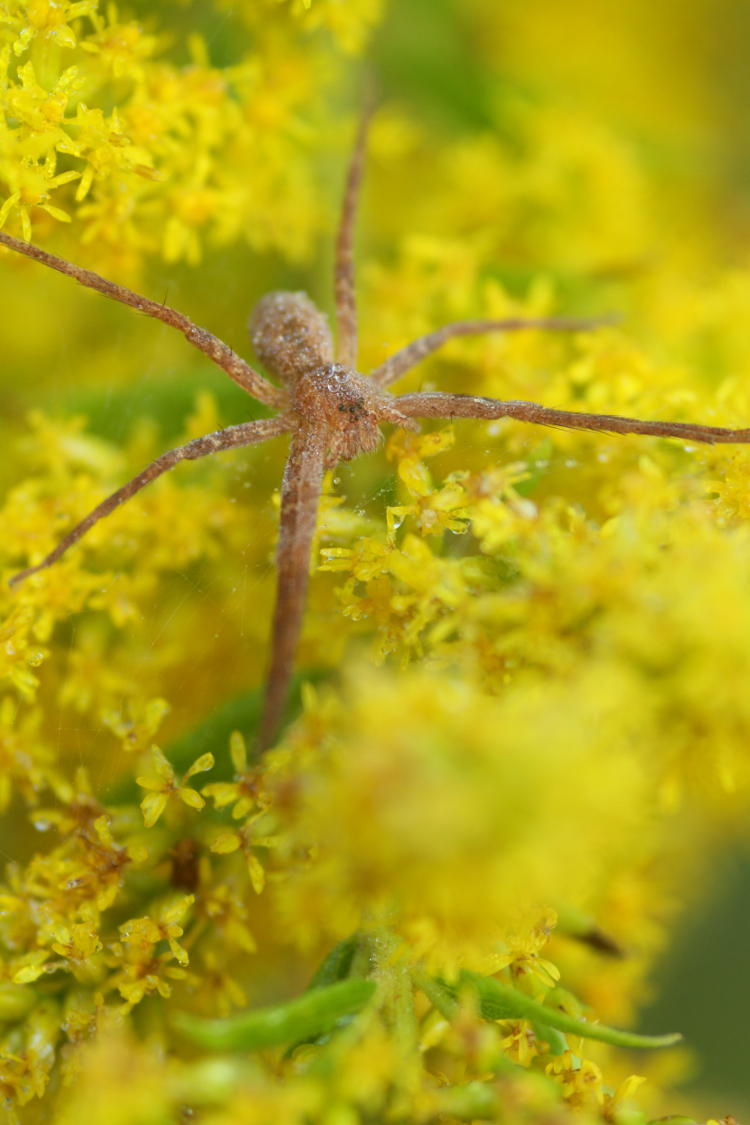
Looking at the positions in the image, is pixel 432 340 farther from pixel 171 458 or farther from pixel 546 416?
pixel 171 458

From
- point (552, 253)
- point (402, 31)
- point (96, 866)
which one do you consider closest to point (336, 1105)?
point (96, 866)

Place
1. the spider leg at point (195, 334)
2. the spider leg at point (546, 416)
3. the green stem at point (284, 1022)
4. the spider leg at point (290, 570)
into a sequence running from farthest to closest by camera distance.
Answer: the spider leg at point (195, 334) < the spider leg at point (546, 416) < the spider leg at point (290, 570) < the green stem at point (284, 1022)

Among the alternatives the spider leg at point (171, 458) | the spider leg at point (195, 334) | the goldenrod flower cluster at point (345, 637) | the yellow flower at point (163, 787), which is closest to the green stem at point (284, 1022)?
the goldenrod flower cluster at point (345, 637)

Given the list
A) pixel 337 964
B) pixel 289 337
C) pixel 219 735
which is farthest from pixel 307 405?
pixel 337 964

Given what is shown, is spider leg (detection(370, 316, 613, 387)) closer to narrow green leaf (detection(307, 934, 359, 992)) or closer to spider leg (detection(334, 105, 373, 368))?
spider leg (detection(334, 105, 373, 368))

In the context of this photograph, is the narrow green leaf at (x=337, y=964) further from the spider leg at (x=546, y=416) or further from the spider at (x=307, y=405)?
the spider leg at (x=546, y=416)

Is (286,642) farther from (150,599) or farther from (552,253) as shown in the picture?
(552,253)

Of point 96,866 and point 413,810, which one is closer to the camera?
point 413,810
